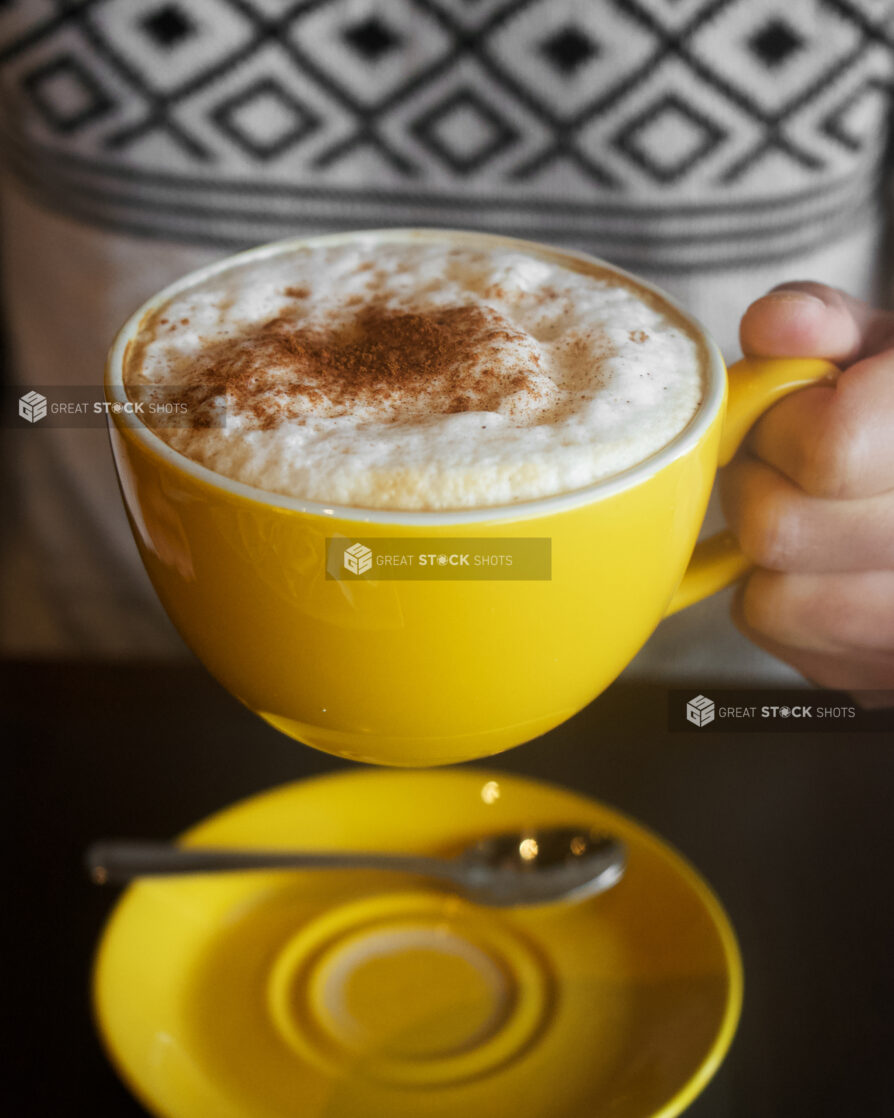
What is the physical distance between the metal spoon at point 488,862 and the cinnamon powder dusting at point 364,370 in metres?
0.20

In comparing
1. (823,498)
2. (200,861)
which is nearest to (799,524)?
(823,498)

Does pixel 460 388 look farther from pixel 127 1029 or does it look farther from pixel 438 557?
pixel 127 1029

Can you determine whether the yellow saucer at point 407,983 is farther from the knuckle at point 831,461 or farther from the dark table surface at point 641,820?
the knuckle at point 831,461

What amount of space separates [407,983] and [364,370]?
27 centimetres

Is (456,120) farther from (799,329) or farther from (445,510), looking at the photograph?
(445,510)

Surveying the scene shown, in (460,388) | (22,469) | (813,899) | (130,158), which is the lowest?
(813,899)

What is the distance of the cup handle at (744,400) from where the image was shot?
0.36 meters

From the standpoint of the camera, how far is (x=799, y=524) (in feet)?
1.41

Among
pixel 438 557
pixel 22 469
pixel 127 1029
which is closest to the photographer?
pixel 438 557

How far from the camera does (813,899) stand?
1.53 ft

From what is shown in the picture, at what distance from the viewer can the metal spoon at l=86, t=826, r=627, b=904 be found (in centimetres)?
42

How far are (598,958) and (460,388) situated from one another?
10.7 inches

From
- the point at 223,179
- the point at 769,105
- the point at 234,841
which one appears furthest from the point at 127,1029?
the point at 769,105

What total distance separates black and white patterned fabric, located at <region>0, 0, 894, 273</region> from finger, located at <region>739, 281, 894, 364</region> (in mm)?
Result: 335
